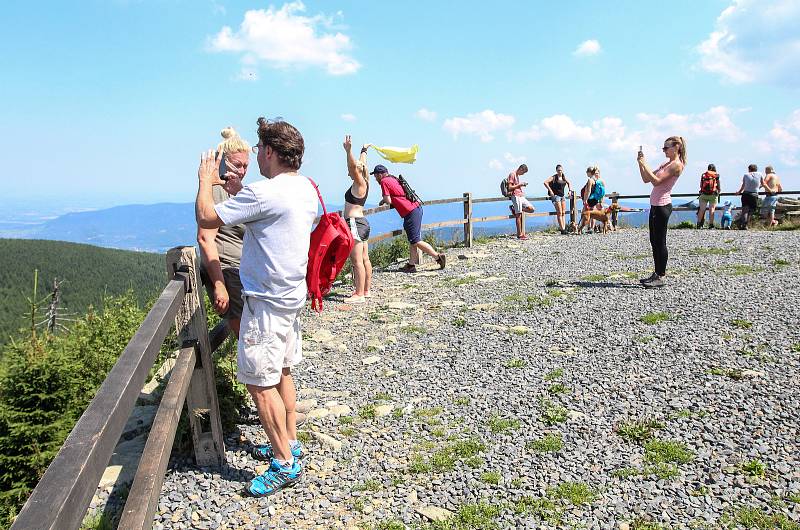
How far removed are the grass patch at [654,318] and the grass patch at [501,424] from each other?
3514 mm

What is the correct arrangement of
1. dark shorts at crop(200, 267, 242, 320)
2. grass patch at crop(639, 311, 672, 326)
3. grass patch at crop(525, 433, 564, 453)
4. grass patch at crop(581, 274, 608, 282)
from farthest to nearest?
grass patch at crop(581, 274, 608, 282), grass patch at crop(639, 311, 672, 326), grass patch at crop(525, 433, 564, 453), dark shorts at crop(200, 267, 242, 320)

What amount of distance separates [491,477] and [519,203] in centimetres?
1342

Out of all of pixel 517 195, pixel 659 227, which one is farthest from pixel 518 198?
pixel 659 227

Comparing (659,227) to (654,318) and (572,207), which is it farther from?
(572,207)

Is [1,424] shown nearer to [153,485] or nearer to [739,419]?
[153,485]

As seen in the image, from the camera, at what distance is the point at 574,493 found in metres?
3.64

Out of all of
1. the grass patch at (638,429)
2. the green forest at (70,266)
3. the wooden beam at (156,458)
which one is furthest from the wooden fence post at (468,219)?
the green forest at (70,266)

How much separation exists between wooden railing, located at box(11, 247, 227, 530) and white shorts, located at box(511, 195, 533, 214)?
13.3m

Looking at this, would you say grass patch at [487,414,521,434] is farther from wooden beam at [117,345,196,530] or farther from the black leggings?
the black leggings

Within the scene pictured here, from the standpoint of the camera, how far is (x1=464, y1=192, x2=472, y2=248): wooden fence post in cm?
1580

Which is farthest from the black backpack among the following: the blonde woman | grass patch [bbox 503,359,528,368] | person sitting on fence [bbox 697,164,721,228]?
person sitting on fence [bbox 697,164,721,228]

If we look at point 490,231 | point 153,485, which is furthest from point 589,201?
point 153,485

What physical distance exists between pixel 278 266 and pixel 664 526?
108 inches

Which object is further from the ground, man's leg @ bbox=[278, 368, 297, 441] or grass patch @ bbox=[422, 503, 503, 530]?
man's leg @ bbox=[278, 368, 297, 441]
